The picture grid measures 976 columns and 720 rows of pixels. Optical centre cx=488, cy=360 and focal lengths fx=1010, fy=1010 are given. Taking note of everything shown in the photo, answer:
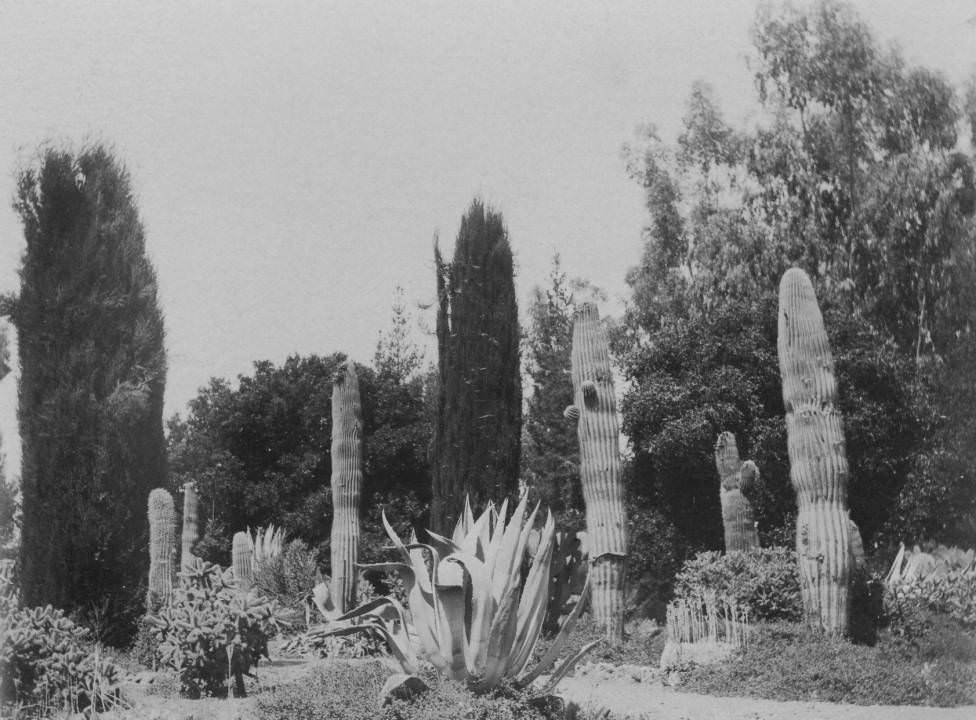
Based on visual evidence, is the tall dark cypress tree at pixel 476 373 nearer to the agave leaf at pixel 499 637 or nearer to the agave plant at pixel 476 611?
the agave plant at pixel 476 611

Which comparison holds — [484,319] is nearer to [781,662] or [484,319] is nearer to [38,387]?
[38,387]

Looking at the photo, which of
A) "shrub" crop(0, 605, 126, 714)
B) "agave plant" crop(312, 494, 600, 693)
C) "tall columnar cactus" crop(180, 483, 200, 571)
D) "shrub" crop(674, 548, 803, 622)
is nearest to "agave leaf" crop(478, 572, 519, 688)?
"agave plant" crop(312, 494, 600, 693)

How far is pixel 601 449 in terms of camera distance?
41.3 ft

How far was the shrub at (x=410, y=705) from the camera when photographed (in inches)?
241

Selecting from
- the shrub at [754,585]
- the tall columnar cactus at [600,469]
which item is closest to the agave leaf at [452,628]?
the shrub at [754,585]

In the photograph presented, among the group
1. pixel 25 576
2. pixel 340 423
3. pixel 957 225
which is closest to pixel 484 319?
pixel 340 423

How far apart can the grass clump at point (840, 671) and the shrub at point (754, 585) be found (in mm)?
508

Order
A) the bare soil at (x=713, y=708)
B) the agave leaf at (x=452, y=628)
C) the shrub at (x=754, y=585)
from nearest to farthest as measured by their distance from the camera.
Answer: the agave leaf at (x=452, y=628) < the bare soil at (x=713, y=708) < the shrub at (x=754, y=585)

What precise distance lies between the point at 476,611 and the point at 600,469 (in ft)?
20.3

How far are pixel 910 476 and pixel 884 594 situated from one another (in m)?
7.25

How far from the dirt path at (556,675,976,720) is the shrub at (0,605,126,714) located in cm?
340

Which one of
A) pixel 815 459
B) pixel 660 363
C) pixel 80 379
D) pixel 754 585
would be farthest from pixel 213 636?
pixel 660 363

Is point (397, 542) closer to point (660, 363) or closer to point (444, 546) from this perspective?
point (444, 546)

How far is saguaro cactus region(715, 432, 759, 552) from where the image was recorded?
44.5 ft
